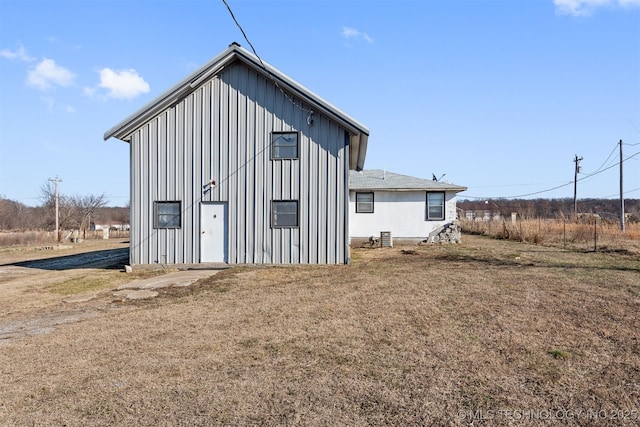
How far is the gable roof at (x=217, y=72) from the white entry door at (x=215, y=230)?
131 inches

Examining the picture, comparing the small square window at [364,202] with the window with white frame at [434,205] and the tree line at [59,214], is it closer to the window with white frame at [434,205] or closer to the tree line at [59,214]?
the window with white frame at [434,205]

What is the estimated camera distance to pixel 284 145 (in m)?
13.5

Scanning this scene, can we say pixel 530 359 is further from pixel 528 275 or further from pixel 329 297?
pixel 528 275

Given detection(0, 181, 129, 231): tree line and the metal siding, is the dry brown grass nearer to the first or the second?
the metal siding

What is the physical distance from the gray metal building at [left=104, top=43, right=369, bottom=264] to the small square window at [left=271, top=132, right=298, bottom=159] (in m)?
0.03

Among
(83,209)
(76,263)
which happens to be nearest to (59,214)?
(83,209)

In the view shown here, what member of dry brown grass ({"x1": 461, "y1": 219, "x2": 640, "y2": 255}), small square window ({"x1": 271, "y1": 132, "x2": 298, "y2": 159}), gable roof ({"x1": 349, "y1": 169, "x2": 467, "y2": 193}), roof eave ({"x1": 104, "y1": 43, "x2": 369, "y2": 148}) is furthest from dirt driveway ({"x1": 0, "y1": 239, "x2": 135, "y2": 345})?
dry brown grass ({"x1": 461, "y1": 219, "x2": 640, "y2": 255})

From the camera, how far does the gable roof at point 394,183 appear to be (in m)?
21.5

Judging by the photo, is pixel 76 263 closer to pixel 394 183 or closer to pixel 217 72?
pixel 217 72

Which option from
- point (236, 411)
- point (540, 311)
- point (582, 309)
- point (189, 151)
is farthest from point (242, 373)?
point (189, 151)

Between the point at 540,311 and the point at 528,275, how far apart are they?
4.22 meters

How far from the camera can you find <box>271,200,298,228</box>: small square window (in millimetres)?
13508

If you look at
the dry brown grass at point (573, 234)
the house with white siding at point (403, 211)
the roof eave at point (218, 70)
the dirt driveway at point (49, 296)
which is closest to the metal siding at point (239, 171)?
the roof eave at point (218, 70)

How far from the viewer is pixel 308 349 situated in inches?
200
